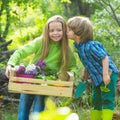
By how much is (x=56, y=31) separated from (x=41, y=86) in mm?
611

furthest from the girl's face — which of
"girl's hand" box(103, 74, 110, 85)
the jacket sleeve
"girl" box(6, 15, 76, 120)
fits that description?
"girl's hand" box(103, 74, 110, 85)

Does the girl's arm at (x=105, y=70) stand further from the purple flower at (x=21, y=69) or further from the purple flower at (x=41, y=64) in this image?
the purple flower at (x=21, y=69)

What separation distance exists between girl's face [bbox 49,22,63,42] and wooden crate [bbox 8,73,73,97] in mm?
525

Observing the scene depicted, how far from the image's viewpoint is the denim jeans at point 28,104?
11.1 ft

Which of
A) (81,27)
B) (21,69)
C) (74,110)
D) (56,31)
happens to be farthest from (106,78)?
(74,110)

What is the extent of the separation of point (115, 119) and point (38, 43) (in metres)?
1.47

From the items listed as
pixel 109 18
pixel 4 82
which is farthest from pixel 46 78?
pixel 109 18

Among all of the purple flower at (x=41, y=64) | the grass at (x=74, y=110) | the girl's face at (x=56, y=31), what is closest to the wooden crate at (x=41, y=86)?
the purple flower at (x=41, y=64)

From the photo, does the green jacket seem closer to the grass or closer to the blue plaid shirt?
the blue plaid shirt

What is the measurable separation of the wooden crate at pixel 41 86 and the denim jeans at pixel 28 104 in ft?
1.08

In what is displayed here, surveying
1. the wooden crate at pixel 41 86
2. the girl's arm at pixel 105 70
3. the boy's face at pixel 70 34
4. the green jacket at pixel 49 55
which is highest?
the boy's face at pixel 70 34

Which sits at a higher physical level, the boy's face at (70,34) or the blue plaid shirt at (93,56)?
the boy's face at (70,34)

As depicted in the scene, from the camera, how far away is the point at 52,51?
3449mm

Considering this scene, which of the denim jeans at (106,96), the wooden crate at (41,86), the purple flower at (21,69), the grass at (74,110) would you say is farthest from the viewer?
the grass at (74,110)
